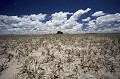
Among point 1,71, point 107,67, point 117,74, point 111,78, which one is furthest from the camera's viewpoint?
point 107,67

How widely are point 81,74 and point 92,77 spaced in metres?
0.50

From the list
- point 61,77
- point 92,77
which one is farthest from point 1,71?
point 92,77

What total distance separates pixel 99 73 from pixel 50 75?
228 centimetres

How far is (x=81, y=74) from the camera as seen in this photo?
4570 mm

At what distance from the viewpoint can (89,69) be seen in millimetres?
4988

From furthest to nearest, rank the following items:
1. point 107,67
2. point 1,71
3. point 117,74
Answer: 1. point 107,67
2. point 1,71
3. point 117,74

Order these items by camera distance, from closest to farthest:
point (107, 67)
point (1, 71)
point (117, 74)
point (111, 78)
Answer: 1. point (111, 78)
2. point (117, 74)
3. point (1, 71)
4. point (107, 67)

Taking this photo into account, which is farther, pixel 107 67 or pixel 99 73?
pixel 107 67

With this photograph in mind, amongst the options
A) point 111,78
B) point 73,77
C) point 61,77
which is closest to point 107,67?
point 111,78

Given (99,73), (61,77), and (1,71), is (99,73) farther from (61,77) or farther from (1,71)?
(1,71)

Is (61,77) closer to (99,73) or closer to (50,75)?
A: (50,75)

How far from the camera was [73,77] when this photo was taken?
429 centimetres

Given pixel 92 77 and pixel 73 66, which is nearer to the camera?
pixel 92 77

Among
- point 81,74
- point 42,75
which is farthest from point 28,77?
point 81,74
